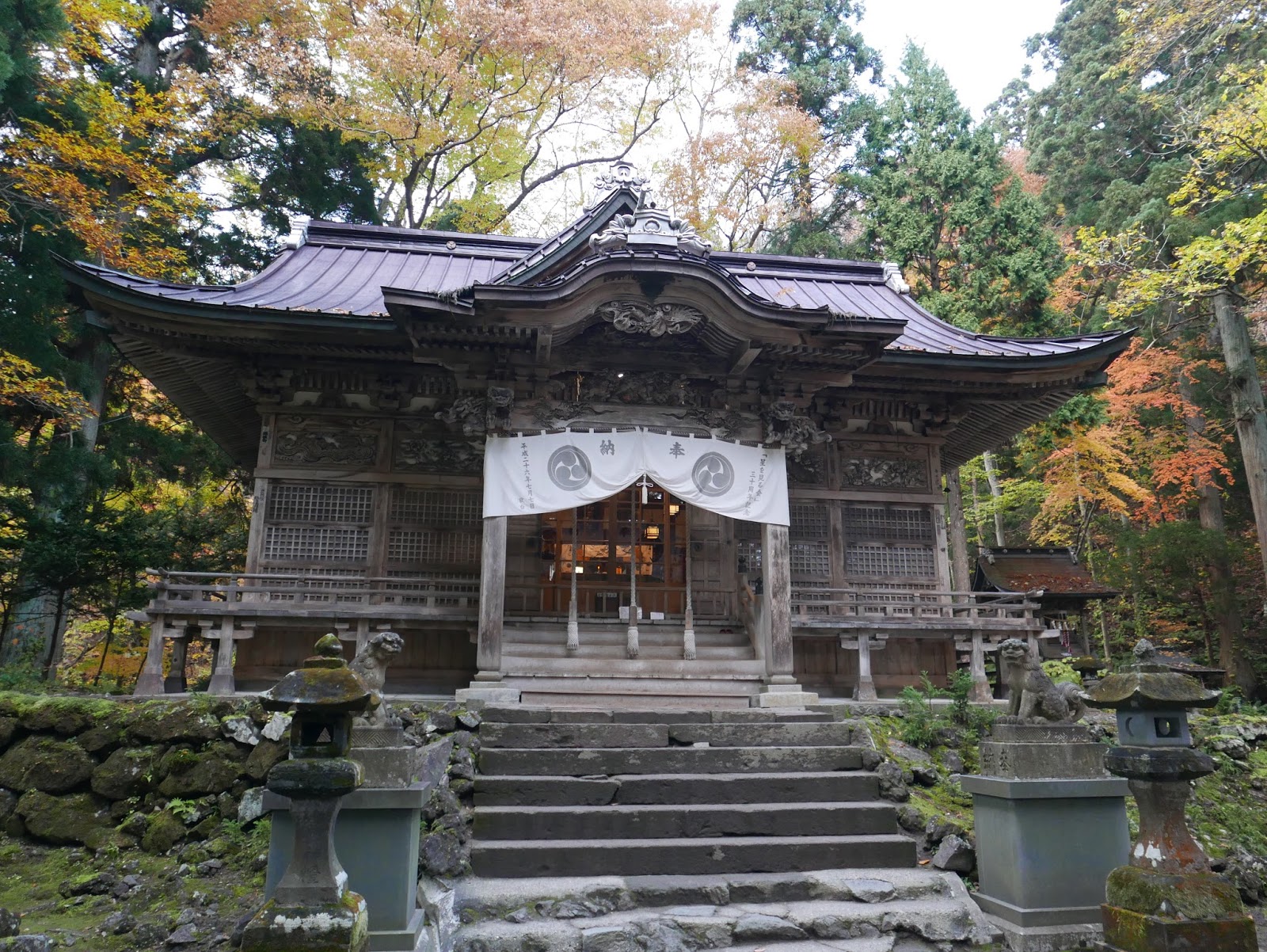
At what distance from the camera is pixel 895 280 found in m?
14.7

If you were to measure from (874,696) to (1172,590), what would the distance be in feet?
38.7

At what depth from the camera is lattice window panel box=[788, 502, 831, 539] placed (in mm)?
11719

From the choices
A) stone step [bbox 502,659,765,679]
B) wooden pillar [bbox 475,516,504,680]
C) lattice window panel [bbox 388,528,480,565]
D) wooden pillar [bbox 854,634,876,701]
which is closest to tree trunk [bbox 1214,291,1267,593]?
wooden pillar [bbox 854,634,876,701]

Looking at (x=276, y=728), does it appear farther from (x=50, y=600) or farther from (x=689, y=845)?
(x=50, y=600)

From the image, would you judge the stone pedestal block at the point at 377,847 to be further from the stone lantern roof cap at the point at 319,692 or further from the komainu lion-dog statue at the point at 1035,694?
the komainu lion-dog statue at the point at 1035,694

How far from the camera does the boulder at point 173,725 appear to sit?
7141mm

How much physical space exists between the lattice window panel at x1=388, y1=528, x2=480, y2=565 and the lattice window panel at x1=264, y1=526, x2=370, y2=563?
0.39 metres

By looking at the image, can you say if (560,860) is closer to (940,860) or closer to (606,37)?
(940,860)

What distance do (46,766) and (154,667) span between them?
1808 millimetres

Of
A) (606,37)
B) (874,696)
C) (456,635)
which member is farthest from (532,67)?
(874,696)

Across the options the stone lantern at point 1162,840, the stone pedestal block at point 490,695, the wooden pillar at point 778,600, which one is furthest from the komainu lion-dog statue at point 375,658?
the wooden pillar at point 778,600

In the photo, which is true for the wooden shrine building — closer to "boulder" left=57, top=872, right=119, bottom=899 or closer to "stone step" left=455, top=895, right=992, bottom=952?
"boulder" left=57, top=872, right=119, bottom=899

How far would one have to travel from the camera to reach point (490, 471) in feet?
31.4

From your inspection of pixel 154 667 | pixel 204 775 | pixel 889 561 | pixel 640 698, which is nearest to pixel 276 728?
pixel 204 775
